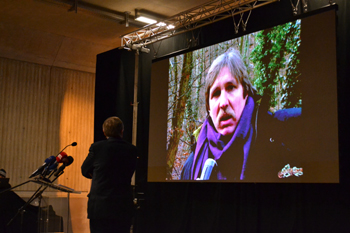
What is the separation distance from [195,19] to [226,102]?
1666 mm

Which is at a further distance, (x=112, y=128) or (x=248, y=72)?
(x=248, y=72)

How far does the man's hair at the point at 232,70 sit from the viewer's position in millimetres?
5652

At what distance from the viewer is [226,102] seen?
589cm

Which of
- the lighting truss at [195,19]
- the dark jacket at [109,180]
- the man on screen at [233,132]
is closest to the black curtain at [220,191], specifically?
the lighting truss at [195,19]

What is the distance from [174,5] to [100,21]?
5.06ft

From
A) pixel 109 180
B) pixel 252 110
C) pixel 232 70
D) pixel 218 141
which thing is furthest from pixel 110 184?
pixel 232 70

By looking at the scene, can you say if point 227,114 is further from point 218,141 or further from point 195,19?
point 195,19

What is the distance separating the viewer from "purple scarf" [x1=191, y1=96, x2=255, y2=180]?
18.0ft

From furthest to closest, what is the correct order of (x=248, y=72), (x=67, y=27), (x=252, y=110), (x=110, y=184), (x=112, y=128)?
(x=67, y=27) < (x=248, y=72) < (x=252, y=110) < (x=112, y=128) < (x=110, y=184)

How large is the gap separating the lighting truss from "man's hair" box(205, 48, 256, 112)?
0.39 meters

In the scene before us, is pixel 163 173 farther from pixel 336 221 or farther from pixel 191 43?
pixel 336 221

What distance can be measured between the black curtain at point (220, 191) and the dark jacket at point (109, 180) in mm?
2844

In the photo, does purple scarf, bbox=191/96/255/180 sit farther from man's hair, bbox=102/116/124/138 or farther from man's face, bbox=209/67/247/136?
man's hair, bbox=102/116/124/138

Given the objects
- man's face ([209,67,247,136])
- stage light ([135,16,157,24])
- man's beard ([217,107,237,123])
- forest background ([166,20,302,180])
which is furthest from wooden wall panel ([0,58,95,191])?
man's beard ([217,107,237,123])
